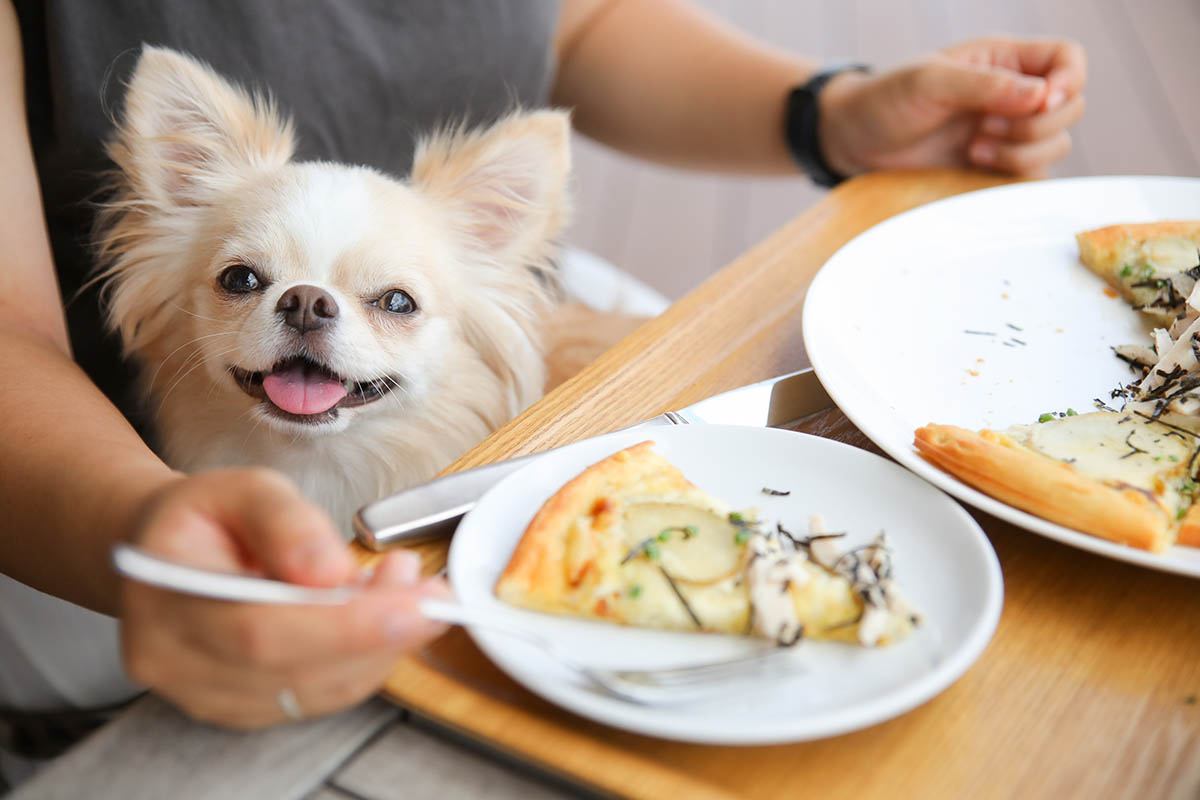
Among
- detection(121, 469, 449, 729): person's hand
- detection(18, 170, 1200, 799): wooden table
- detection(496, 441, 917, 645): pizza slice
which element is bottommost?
detection(18, 170, 1200, 799): wooden table

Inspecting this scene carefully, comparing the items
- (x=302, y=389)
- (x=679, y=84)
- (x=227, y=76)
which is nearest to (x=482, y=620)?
(x=302, y=389)

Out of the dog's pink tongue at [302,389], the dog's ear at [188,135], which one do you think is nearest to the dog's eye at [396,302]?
the dog's pink tongue at [302,389]

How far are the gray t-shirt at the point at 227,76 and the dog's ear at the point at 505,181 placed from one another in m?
0.18

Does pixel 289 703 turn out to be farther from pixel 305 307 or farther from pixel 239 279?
pixel 239 279

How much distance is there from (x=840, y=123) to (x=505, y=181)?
0.54 metres

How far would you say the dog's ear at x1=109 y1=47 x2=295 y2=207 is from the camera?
106 cm

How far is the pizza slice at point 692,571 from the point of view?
0.57m

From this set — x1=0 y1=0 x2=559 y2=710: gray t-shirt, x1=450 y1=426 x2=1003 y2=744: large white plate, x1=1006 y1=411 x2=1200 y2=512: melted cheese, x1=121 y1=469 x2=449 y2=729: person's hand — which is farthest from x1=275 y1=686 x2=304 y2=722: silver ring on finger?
x1=0 y1=0 x2=559 y2=710: gray t-shirt

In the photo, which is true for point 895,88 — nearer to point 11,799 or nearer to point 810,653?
point 810,653

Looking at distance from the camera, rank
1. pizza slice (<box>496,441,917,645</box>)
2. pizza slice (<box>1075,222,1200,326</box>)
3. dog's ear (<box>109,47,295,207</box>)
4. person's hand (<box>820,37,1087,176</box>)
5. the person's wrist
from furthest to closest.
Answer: the person's wrist
person's hand (<box>820,37,1087,176</box>)
dog's ear (<box>109,47,295,207</box>)
pizza slice (<box>1075,222,1200,326</box>)
pizza slice (<box>496,441,917,645</box>)

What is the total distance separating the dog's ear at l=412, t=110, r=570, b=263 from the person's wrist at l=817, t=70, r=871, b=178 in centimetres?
48

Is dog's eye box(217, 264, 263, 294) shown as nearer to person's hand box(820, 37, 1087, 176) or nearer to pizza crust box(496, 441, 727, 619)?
pizza crust box(496, 441, 727, 619)

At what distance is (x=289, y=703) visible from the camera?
51 cm

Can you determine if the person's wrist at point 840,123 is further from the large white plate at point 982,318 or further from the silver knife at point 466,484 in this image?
the silver knife at point 466,484
